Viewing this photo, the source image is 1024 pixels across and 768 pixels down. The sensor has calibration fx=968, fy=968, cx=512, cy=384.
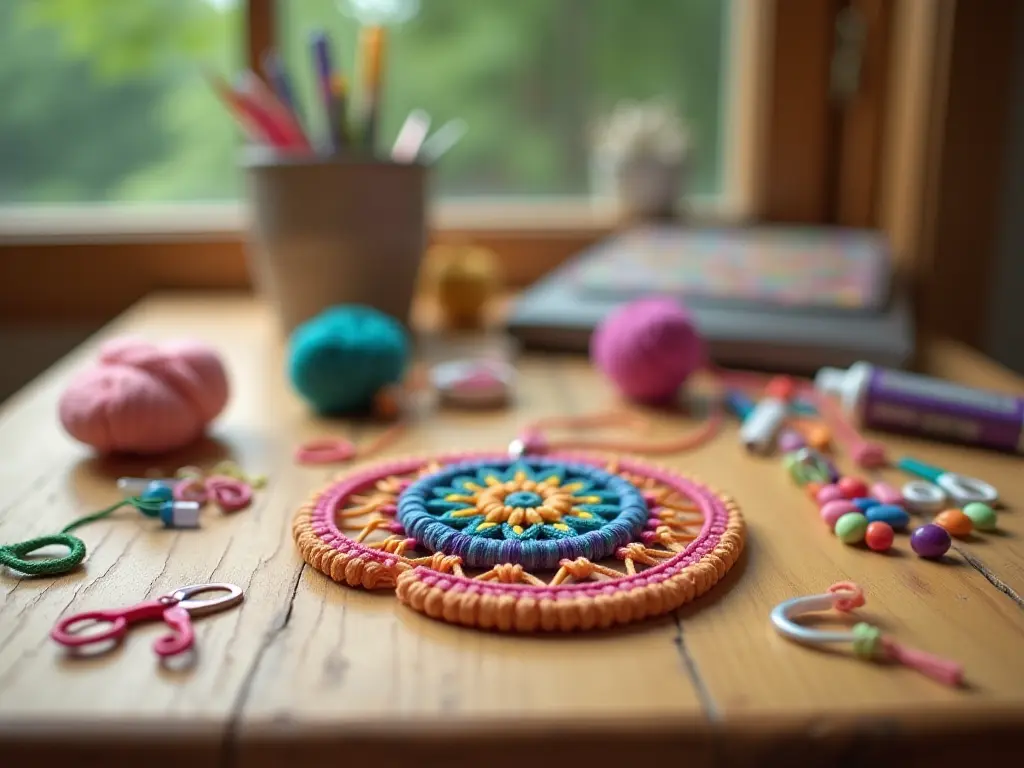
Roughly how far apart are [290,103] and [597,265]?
29 cm

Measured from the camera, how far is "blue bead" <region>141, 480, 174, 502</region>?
0.46 m

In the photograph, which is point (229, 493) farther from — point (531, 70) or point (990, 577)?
point (531, 70)

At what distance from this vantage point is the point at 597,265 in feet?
2.77

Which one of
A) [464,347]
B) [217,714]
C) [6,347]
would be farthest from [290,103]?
[217,714]

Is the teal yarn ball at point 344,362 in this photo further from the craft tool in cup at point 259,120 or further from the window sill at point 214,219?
the window sill at point 214,219

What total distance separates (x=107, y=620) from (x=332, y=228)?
0.45 meters

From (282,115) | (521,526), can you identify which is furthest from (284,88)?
(521,526)

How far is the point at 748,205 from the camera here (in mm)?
1071

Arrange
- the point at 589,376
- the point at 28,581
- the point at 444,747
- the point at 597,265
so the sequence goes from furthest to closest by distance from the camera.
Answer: the point at 597,265, the point at 589,376, the point at 28,581, the point at 444,747

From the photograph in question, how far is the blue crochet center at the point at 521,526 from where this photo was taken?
385mm

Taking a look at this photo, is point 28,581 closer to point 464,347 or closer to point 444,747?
point 444,747

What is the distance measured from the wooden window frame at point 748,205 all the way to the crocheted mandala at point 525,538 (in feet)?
1.96

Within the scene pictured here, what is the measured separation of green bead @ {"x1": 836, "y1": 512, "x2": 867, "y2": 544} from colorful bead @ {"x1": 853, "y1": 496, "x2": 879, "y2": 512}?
0.08ft

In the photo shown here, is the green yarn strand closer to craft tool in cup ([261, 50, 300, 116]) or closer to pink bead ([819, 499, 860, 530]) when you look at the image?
pink bead ([819, 499, 860, 530])
